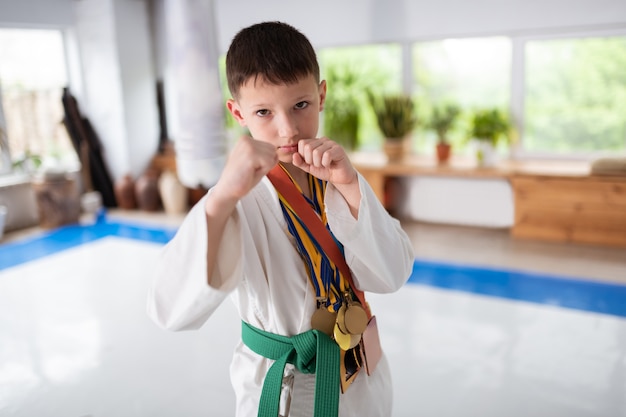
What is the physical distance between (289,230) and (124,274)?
10.3 feet

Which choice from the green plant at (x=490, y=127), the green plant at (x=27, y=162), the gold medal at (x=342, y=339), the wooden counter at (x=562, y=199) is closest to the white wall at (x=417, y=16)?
the green plant at (x=490, y=127)

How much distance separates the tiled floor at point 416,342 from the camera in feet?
7.33

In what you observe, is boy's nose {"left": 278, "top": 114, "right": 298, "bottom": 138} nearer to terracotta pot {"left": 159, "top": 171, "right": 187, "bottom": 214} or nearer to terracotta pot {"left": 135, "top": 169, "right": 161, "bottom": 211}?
terracotta pot {"left": 159, "top": 171, "right": 187, "bottom": 214}

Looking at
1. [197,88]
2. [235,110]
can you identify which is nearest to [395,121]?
[197,88]

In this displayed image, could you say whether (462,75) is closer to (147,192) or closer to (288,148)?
(147,192)

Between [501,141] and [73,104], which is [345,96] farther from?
[73,104]

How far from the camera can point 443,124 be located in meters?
4.68

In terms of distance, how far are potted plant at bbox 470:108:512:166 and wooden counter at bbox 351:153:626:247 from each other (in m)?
0.12

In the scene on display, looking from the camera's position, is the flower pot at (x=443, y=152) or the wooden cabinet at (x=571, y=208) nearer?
the wooden cabinet at (x=571, y=208)

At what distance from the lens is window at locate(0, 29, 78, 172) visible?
5.37 metres

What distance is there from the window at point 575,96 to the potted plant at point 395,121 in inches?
38.7

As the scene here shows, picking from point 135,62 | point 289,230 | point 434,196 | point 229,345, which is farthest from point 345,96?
point 289,230

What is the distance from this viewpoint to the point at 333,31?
5012 millimetres

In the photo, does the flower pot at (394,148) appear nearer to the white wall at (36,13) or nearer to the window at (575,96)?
the window at (575,96)
